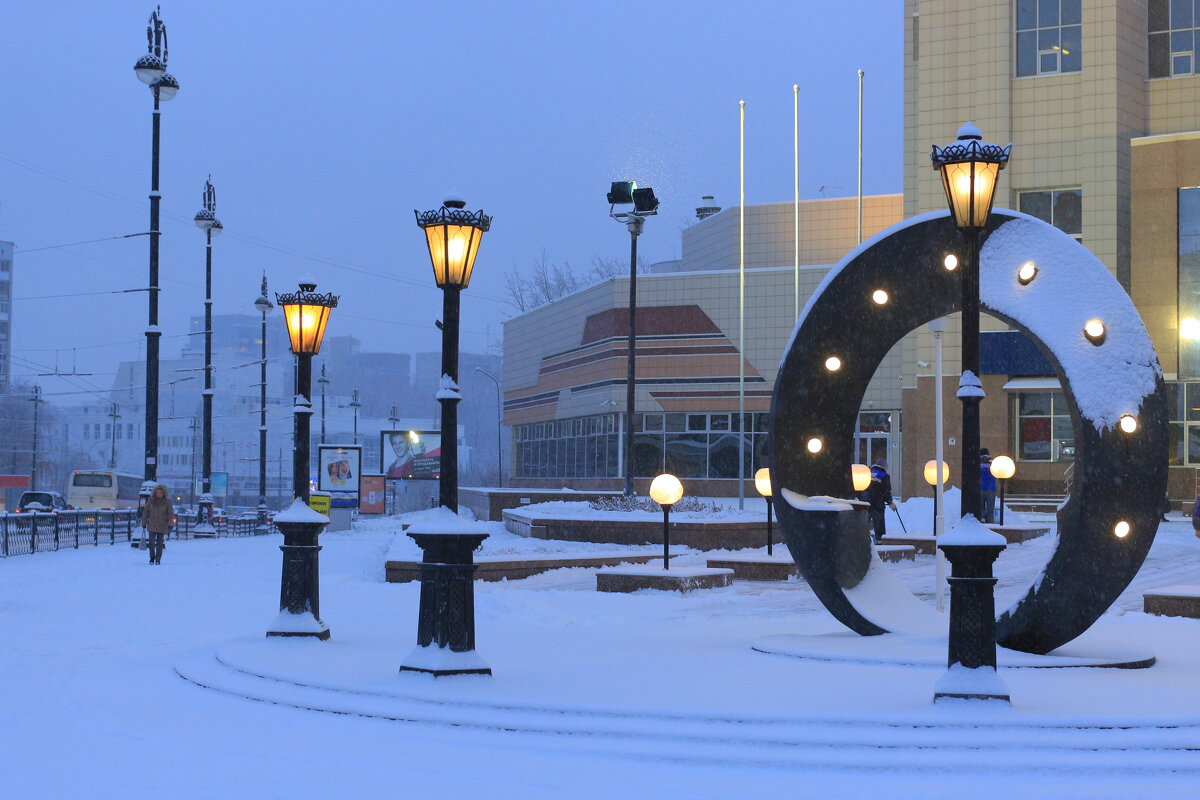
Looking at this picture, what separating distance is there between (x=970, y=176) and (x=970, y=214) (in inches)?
11.4

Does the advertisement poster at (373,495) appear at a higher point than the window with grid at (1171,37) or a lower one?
lower

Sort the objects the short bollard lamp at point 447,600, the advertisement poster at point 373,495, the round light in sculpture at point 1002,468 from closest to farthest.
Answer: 1. the short bollard lamp at point 447,600
2. the round light in sculpture at point 1002,468
3. the advertisement poster at point 373,495

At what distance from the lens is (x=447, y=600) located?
409 inches

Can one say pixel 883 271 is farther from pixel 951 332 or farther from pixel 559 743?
pixel 951 332

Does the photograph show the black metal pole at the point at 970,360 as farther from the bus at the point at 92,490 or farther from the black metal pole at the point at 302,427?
the bus at the point at 92,490

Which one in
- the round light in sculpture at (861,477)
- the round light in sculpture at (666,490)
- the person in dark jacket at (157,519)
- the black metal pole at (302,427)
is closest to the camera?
the black metal pole at (302,427)

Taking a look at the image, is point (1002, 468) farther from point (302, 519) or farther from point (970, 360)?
point (970, 360)

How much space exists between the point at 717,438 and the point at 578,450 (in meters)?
9.50

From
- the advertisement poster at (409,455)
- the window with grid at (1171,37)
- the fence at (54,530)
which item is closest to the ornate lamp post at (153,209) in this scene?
the fence at (54,530)

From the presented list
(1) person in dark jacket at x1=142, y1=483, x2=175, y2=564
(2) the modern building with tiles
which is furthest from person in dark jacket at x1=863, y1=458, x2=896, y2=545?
(2) the modern building with tiles

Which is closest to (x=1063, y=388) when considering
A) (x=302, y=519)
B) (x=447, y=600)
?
(x=447, y=600)

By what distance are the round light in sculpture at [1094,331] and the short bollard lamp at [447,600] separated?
5057mm

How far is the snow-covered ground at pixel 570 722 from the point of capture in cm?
749

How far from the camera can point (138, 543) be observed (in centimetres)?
3347
